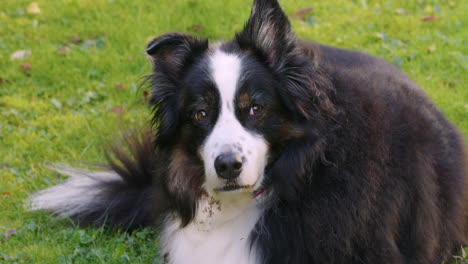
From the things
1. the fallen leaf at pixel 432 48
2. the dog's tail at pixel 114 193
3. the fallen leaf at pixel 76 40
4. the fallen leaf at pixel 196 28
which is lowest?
the dog's tail at pixel 114 193

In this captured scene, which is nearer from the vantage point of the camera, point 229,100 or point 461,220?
point 229,100

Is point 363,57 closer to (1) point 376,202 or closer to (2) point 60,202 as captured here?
(1) point 376,202

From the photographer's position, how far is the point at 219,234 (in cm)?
351

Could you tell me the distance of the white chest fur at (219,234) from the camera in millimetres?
3412

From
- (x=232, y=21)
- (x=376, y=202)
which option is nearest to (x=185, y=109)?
(x=376, y=202)

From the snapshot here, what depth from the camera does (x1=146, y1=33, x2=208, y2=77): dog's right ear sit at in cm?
342

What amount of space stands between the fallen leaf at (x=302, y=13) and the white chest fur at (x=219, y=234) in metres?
4.75

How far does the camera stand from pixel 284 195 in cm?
325

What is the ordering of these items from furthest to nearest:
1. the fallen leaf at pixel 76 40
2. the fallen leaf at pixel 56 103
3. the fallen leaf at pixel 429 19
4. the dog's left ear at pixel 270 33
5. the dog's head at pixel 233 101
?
the fallen leaf at pixel 76 40, the fallen leaf at pixel 429 19, the fallen leaf at pixel 56 103, the dog's left ear at pixel 270 33, the dog's head at pixel 233 101

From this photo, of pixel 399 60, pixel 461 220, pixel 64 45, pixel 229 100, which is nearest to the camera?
pixel 229 100

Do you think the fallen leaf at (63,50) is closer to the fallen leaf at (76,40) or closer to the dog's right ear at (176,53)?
the fallen leaf at (76,40)

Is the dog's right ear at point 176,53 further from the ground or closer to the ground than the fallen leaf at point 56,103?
further from the ground

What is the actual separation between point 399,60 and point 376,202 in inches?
142

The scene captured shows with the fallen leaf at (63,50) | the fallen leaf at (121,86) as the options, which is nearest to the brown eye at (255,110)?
Answer: the fallen leaf at (121,86)
